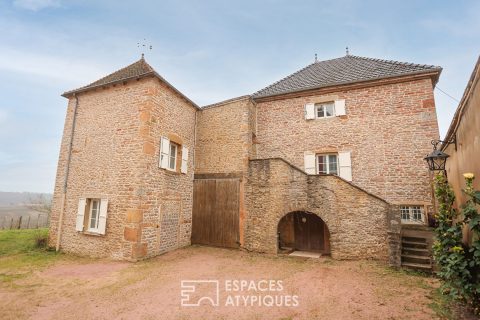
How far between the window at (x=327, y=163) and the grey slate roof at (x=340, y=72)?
9.56ft

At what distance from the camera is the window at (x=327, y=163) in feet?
31.7

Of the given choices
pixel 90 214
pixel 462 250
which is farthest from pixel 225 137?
pixel 462 250

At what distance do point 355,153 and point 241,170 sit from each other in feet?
14.6

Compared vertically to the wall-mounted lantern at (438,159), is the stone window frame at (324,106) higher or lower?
higher

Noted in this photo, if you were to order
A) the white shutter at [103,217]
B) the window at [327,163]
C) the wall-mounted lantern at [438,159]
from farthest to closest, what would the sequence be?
the window at [327,163] → the white shutter at [103,217] → the wall-mounted lantern at [438,159]

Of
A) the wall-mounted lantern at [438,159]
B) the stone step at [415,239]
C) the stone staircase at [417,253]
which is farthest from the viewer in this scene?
the stone step at [415,239]

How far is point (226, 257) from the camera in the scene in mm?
8453

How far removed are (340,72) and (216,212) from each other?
8.18 metres

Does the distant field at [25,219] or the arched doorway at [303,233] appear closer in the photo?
the arched doorway at [303,233]

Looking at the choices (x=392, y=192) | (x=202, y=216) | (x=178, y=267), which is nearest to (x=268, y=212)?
(x=202, y=216)

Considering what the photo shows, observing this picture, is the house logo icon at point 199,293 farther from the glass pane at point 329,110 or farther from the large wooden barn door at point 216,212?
the glass pane at point 329,110

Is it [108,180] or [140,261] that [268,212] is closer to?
[140,261]

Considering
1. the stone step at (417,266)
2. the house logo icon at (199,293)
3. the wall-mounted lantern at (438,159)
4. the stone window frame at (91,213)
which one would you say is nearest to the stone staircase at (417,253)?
the stone step at (417,266)

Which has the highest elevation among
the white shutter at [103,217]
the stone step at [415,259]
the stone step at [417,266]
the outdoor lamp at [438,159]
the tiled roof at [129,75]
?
the tiled roof at [129,75]
